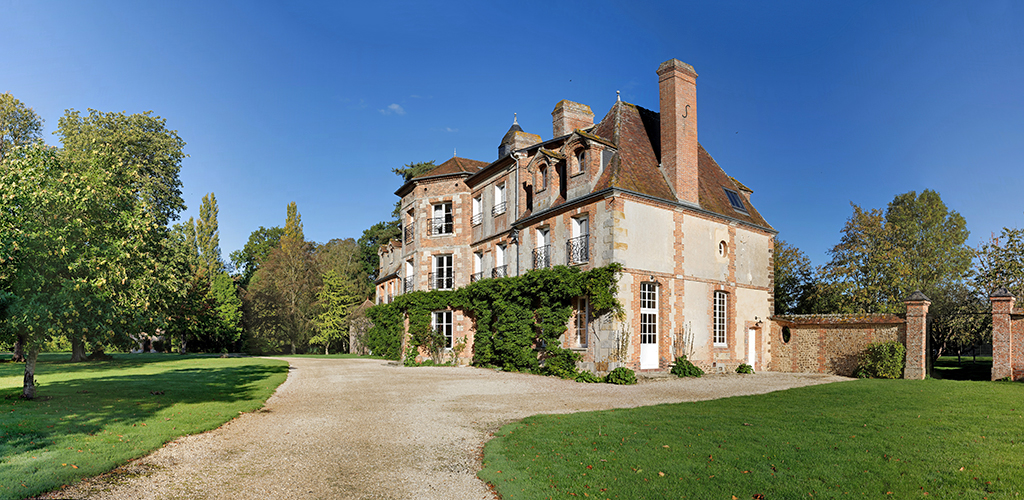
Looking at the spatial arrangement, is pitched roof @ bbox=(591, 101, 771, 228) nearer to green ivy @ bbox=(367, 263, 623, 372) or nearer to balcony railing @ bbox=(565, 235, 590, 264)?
balcony railing @ bbox=(565, 235, 590, 264)

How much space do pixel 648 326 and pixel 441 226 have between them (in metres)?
11.6

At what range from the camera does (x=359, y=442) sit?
8.20 meters

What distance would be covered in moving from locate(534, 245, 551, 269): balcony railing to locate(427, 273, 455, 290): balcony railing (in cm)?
654

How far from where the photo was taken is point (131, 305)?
11734mm

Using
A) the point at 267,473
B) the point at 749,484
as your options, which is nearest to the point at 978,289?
the point at 749,484

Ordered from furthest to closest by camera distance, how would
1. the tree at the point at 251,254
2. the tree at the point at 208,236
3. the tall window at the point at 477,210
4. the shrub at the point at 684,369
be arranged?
the tree at the point at 251,254, the tree at the point at 208,236, the tall window at the point at 477,210, the shrub at the point at 684,369

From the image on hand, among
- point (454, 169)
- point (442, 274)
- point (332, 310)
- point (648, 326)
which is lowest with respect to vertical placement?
point (332, 310)

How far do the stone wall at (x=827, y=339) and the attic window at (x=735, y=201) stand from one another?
450 centimetres

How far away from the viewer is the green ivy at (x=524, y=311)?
713 inches

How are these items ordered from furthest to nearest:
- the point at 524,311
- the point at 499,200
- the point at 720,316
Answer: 1. the point at 499,200
2. the point at 720,316
3. the point at 524,311

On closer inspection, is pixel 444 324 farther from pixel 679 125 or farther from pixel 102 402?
pixel 102 402

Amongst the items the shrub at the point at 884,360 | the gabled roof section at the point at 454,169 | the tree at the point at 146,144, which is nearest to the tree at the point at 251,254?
the tree at the point at 146,144

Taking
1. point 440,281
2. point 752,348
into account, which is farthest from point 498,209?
point 752,348

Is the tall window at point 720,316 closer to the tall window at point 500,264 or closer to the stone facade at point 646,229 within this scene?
the stone facade at point 646,229
